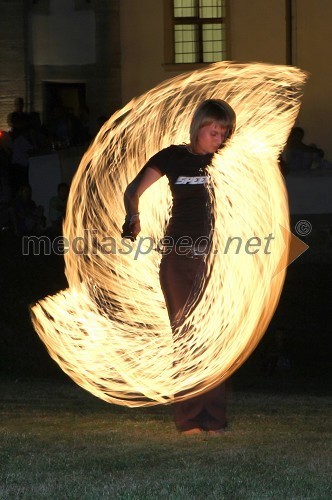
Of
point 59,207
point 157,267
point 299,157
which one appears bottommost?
point 59,207

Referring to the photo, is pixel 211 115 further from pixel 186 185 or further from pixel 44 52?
pixel 44 52

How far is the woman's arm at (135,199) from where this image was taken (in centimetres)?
807

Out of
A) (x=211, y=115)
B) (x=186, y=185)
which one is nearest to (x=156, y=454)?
(x=186, y=185)

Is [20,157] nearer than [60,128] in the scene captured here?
Yes

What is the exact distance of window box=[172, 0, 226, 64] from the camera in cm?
2605

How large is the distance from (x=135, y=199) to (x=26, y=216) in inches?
424

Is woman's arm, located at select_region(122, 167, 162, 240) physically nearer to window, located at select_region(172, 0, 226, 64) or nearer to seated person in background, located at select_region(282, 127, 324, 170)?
seated person in background, located at select_region(282, 127, 324, 170)

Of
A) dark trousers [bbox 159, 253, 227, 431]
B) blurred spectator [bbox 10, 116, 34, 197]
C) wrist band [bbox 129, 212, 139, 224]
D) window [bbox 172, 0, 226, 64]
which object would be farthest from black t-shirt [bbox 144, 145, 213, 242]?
window [bbox 172, 0, 226, 64]

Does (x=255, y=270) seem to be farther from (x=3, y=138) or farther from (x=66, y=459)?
(x=3, y=138)

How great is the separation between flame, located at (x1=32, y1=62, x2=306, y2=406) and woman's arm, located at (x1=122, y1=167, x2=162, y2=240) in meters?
0.60

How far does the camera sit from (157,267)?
9164 mm

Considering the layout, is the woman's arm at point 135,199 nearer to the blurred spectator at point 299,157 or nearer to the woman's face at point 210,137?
the woman's face at point 210,137

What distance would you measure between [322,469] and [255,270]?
5.92 feet

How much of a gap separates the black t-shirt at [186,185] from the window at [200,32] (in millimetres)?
17937
